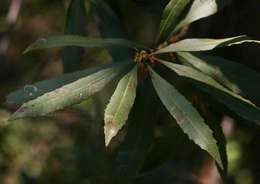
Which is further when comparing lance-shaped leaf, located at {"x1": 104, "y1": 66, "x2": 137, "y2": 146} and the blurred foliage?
the blurred foliage

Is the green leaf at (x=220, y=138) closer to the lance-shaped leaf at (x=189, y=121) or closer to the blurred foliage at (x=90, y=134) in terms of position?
the blurred foliage at (x=90, y=134)

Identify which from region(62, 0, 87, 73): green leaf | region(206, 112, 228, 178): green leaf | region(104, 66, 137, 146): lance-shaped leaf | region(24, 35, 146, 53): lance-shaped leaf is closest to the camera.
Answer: region(104, 66, 137, 146): lance-shaped leaf

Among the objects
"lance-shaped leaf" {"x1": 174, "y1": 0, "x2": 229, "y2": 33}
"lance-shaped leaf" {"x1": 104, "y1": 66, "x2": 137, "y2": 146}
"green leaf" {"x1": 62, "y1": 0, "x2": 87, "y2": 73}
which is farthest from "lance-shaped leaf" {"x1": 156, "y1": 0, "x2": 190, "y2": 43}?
"green leaf" {"x1": 62, "y1": 0, "x2": 87, "y2": 73}

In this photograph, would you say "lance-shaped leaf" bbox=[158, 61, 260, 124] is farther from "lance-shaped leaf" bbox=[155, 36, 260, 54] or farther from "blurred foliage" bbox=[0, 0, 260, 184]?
"blurred foliage" bbox=[0, 0, 260, 184]

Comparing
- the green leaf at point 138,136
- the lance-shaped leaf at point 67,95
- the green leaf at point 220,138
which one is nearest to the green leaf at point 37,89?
the lance-shaped leaf at point 67,95

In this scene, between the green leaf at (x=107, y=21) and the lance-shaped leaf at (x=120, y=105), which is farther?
the green leaf at (x=107, y=21)

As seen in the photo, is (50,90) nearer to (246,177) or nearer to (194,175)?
(194,175)
